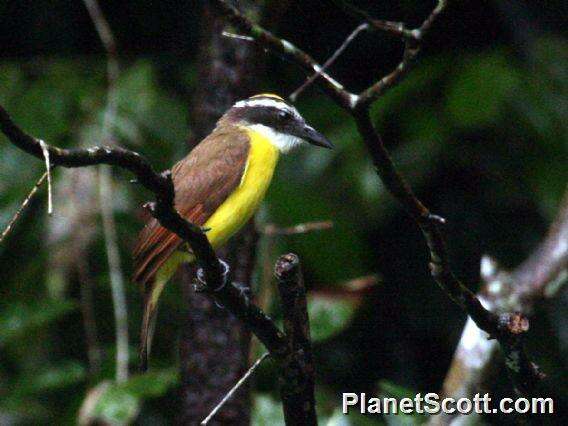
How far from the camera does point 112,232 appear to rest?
4676 mm

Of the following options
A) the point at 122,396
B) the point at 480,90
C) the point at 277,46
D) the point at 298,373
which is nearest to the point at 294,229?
the point at 122,396

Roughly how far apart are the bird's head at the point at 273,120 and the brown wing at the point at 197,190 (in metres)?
0.21

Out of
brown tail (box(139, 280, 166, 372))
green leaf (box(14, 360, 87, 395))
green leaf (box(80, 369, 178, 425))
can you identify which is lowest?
green leaf (box(14, 360, 87, 395))

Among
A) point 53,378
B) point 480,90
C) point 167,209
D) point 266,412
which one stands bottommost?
point 53,378

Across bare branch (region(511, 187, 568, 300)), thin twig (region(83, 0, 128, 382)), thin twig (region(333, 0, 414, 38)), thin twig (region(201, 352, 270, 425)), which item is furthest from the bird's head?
thin twig (region(333, 0, 414, 38))

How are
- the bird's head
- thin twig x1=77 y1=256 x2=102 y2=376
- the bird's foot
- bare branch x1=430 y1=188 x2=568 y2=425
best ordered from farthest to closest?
thin twig x1=77 y1=256 x2=102 y2=376 → the bird's head → bare branch x1=430 y1=188 x2=568 y2=425 → the bird's foot

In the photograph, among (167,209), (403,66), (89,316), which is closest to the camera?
(403,66)

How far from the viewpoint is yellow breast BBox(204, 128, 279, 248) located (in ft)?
12.2

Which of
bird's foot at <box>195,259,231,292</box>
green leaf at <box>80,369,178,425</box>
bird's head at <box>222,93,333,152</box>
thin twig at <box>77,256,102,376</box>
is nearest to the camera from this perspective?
bird's foot at <box>195,259,231,292</box>

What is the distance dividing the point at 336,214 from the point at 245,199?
1.15 meters

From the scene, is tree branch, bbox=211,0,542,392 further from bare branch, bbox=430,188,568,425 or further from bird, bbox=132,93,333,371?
bird, bbox=132,93,333,371

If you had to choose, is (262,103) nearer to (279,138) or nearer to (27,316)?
(279,138)

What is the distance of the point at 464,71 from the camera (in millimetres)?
4871

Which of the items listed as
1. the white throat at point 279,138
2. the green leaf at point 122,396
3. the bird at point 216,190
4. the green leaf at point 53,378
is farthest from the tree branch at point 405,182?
the green leaf at point 53,378
